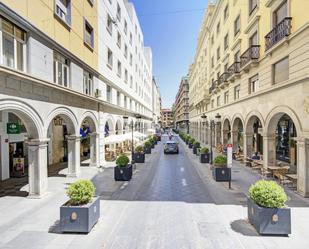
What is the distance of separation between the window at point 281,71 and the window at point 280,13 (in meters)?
2.46

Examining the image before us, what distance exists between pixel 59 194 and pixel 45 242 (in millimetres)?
5181

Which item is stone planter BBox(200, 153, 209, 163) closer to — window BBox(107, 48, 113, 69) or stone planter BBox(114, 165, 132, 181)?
stone planter BBox(114, 165, 132, 181)

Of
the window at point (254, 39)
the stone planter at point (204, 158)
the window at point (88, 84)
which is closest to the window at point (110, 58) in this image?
the window at point (88, 84)

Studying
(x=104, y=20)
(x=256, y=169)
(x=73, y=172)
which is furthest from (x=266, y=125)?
(x=104, y=20)

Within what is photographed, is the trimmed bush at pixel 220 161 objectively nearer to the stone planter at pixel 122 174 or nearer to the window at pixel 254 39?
the stone planter at pixel 122 174

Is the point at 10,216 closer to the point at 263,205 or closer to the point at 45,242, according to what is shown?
the point at 45,242

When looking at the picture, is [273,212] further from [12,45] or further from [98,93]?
[98,93]

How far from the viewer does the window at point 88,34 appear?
17.3 meters

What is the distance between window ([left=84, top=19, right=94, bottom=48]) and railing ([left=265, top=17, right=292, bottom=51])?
12073 mm

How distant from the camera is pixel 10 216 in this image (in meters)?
8.96

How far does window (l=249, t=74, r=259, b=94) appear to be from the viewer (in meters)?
18.0

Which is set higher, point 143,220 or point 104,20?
point 104,20

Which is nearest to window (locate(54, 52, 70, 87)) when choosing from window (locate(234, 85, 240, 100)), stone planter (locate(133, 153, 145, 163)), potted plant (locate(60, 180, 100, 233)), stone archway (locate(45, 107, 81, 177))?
stone archway (locate(45, 107, 81, 177))

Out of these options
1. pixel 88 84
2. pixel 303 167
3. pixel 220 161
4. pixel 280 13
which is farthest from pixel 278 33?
pixel 88 84
